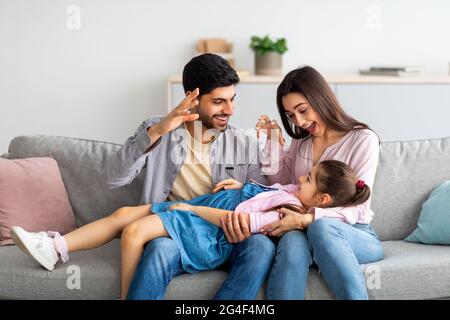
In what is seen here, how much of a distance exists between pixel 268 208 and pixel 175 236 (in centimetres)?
35

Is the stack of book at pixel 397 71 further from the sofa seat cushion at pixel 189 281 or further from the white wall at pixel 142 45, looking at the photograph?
the sofa seat cushion at pixel 189 281

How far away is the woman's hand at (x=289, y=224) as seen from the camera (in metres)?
2.56

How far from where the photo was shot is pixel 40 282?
101 inches

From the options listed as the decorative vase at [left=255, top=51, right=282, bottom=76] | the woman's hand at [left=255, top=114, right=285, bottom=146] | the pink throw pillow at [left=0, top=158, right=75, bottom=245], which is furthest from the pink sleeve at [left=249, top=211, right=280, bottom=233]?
the decorative vase at [left=255, top=51, right=282, bottom=76]

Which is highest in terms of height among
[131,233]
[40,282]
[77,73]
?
[77,73]

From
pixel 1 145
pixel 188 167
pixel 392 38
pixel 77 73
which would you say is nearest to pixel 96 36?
pixel 77 73

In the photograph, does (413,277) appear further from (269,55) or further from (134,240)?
(269,55)

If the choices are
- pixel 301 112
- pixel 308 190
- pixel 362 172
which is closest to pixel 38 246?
pixel 308 190

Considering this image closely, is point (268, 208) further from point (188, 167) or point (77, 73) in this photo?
point (77, 73)

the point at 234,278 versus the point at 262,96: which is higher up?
the point at 262,96

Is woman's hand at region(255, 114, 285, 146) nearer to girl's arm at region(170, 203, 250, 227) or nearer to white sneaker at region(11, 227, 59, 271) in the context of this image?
girl's arm at region(170, 203, 250, 227)

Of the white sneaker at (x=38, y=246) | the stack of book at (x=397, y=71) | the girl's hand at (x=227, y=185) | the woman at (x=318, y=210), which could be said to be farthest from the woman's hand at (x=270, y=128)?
the stack of book at (x=397, y=71)

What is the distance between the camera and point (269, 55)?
489 centimetres

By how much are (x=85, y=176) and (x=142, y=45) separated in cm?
215
